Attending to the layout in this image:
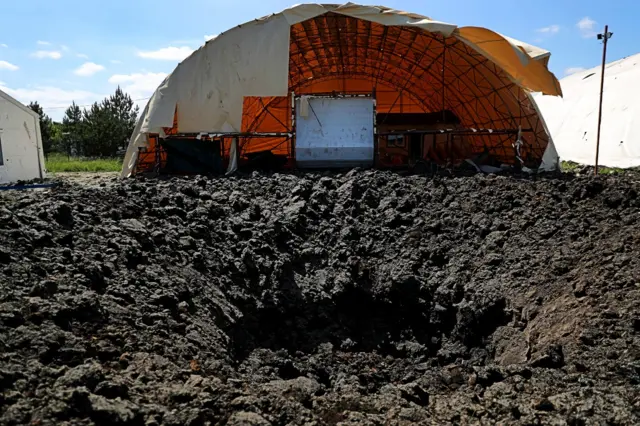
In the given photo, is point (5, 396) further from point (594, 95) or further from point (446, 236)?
point (594, 95)

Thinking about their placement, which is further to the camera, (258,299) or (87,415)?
(258,299)

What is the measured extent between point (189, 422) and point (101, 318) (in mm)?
1825

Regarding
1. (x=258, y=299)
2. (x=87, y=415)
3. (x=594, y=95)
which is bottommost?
(x=258, y=299)

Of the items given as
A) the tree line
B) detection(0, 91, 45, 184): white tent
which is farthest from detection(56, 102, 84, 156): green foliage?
detection(0, 91, 45, 184): white tent

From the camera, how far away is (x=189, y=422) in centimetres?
333

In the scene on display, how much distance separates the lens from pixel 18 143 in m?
19.3

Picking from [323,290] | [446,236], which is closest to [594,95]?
[446,236]

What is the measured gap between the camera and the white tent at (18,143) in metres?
18.7

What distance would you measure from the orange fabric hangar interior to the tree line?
1701 centimetres

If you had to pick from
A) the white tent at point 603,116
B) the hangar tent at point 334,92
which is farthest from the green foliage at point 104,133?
the white tent at point 603,116

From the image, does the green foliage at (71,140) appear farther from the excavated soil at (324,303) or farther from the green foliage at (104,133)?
the excavated soil at (324,303)

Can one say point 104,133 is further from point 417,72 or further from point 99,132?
point 417,72

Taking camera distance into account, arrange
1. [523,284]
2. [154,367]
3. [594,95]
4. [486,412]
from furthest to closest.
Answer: [594,95] → [523,284] → [154,367] → [486,412]

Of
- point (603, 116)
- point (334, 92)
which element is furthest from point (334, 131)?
point (603, 116)
